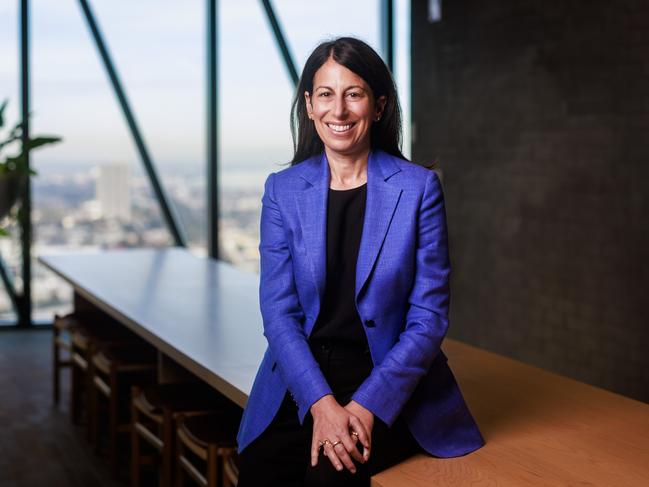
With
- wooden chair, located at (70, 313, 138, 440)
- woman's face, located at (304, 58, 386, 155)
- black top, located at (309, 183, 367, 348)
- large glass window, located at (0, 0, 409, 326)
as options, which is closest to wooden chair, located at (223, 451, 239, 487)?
black top, located at (309, 183, 367, 348)

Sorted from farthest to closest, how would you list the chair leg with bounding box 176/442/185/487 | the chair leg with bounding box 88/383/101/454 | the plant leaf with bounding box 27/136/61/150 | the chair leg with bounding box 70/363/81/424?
the plant leaf with bounding box 27/136/61/150 → the chair leg with bounding box 70/363/81/424 → the chair leg with bounding box 88/383/101/454 → the chair leg with bounding box 176/442/185/487

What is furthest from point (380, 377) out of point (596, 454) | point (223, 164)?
point (223, 164)

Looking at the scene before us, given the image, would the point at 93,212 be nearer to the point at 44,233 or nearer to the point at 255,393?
the point at 44,233

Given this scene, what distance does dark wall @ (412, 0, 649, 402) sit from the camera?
159 inches

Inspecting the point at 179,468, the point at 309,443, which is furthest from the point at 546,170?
the point at 309,443

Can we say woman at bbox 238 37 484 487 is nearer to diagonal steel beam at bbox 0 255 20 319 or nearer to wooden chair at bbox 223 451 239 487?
wooden chair at bbox 223 451 239 487

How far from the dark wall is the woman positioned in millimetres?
2269

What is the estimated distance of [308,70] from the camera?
204cm

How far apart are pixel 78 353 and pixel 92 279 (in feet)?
1.63

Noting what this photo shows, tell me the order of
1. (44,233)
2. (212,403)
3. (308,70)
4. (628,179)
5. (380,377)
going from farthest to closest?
(44,233) < (628,179) < (212,403) < (308,70) < (380,377)

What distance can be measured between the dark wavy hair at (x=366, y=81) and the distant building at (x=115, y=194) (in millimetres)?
4711

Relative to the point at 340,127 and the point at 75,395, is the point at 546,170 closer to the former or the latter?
the point at 75,395

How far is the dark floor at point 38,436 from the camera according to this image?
364 cm

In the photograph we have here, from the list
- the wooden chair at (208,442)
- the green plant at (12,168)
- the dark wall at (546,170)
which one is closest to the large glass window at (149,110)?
the green plant at (12,168)
